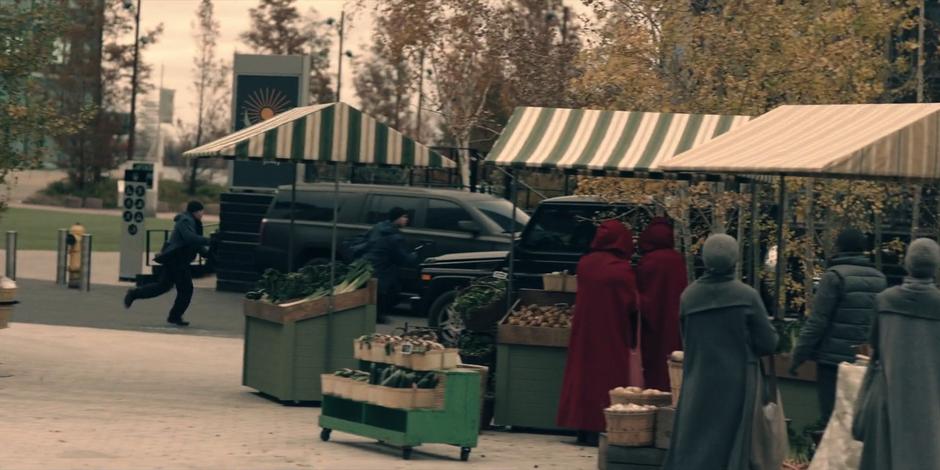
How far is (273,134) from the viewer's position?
14195 millimetres

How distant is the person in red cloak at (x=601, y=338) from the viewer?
41.1 feet

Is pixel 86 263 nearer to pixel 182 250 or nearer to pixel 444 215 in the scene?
pixel 182 250

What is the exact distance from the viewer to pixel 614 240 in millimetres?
12617

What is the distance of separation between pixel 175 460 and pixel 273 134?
3.85m

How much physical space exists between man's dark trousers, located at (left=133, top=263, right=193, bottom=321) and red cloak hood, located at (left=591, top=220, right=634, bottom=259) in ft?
29.3

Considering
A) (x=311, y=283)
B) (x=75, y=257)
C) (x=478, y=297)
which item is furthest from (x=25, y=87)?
(x=75, y=257)

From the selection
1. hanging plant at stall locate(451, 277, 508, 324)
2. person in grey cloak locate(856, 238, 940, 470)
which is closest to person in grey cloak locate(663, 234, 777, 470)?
person in grey cloak locate(856, 238, 940, 470)

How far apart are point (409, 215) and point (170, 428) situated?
1103 centimetres

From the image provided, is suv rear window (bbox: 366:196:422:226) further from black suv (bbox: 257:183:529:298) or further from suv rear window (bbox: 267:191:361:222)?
suv rear window (bbox: 267:191:361:222)

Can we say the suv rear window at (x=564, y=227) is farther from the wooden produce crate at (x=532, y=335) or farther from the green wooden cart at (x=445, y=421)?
the green wooden cart at (x=445, y=421)

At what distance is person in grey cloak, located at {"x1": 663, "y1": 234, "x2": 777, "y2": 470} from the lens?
9.50 meters

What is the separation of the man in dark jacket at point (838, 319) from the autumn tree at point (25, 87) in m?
9.08

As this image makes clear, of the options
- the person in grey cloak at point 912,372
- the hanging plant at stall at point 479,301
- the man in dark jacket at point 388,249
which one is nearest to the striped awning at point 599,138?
the hanging plant at stall at point 479,301

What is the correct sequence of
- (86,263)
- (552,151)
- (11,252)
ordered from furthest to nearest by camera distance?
(11,252) → (86,263) → (552,151)
